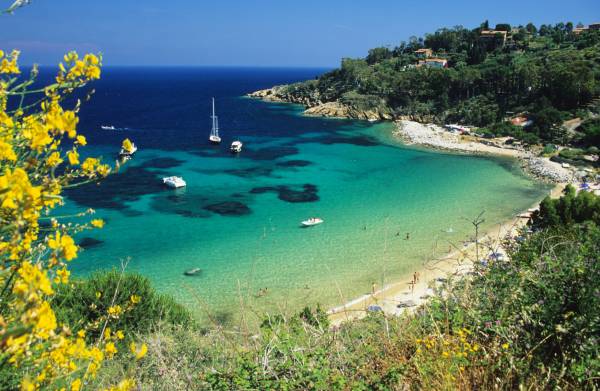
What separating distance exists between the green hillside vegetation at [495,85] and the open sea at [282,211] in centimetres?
1279

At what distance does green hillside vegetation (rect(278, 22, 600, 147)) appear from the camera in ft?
153

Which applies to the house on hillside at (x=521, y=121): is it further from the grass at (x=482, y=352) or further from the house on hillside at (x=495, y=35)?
the grass at (x=482, y=352)

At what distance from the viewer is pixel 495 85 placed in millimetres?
58375

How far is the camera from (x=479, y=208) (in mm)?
25562

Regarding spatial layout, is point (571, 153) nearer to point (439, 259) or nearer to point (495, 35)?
point (439, 259)

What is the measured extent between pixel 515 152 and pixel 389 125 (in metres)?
21.1

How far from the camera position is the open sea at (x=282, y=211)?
684 inches

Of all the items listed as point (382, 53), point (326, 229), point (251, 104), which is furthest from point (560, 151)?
point (382, 53)

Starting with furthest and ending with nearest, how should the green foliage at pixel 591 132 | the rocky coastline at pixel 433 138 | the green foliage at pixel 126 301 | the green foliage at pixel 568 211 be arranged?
the green foliage at pixel 591 132 < the rocky coastline at pixel 433 138 < the green foliage at pixel 568 211 < the green foliage at pixel 126 301

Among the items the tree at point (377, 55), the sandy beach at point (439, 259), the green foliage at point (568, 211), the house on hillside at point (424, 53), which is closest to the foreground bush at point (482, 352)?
the sandy beach at point (439, 259)

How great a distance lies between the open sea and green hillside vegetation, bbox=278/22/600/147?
12.8m

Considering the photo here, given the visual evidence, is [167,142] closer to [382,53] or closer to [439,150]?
[439,150]

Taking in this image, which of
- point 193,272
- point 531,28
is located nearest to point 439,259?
point 193,272

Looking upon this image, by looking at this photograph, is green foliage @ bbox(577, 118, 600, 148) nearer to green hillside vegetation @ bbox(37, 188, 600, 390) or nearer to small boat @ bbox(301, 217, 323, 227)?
small boat @ bbox(301, 217, 323, 227)
